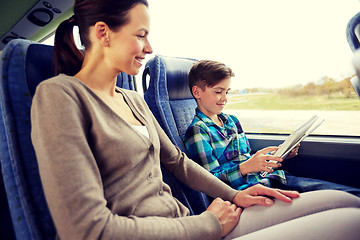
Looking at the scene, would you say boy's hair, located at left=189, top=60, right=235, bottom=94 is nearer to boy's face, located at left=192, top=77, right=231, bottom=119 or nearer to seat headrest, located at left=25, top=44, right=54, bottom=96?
boy's face, located at left=192, top=77, right=231, bottom=119

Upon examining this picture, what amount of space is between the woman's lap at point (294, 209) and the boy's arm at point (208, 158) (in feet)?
1.19

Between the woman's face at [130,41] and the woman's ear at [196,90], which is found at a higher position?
the woman's face at [130,41]

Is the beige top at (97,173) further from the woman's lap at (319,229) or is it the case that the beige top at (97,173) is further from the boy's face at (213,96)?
the boy's face at (213,96)

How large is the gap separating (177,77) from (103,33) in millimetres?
745

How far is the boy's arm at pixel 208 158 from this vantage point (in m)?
1.15

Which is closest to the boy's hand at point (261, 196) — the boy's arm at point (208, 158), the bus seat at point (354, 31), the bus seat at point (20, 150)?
the boy's arm at point (208, 158)

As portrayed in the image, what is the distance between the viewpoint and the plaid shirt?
1.16m

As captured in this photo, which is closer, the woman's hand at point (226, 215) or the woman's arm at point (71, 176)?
the woman's arm at point (71, 176)

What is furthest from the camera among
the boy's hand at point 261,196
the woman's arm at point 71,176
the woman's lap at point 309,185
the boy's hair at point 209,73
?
the boy's hair at point 209,73

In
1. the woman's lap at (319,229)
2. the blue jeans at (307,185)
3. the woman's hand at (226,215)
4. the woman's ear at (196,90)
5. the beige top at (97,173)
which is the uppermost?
the woman's ear at (196,90)

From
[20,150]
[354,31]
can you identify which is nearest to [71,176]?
[20,150]

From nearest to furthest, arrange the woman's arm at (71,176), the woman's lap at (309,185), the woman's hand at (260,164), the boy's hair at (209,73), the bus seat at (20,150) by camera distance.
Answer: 1. the woman's arm at (71,176)
2. the bus seat at (20,150)
3. the woman's hand at (260,164)
4. the woman's lap at (309,185)
5. the boy's hair at (209,73)

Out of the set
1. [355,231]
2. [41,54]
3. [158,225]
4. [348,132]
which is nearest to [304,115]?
[348,132]

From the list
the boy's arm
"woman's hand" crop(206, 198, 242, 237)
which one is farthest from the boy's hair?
"woman's hand" crop(206, 198, 242, 237)
